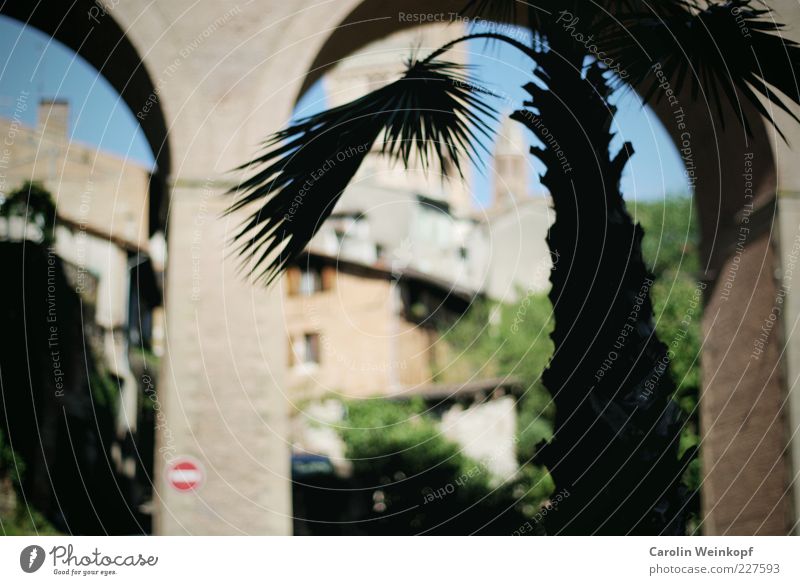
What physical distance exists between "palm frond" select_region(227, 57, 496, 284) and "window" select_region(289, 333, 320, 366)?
72.7ft

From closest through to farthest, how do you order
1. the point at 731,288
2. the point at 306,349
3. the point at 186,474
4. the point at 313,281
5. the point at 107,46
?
the point at 186,474 → the point at 107,46 → the point at 731,288 → the point at 313,281 → the point at 306,349

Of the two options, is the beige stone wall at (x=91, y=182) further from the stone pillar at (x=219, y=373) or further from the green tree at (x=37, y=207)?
the stone pillar at (x=219, y=373)

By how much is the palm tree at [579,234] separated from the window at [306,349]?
22.2 meters

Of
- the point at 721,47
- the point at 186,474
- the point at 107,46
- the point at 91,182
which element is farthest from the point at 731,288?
the point at 91,182

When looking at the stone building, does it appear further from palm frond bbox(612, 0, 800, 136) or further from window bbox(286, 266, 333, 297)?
window bbox(286, 266, 333, 297)

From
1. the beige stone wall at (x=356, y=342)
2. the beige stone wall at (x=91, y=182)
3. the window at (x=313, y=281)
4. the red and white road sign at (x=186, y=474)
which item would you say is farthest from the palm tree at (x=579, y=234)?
the beige stone wall at (x=356, y=342)

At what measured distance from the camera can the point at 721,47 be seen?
6520mm

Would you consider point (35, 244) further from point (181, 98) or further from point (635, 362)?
point (635, 362)

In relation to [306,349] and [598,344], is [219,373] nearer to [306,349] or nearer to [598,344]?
[598,344]

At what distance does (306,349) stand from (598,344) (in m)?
24.4

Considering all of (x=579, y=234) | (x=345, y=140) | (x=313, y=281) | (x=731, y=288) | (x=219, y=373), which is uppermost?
(x=313, y=281)

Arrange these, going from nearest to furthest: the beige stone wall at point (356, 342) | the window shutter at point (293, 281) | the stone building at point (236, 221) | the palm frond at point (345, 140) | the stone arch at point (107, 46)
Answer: the palm frond at point (345, 140), the stone building at point (236, 221), the stone arch at point (107, 46), the window shutter at point (293, 281), the beige stone wall at point (356, 342)

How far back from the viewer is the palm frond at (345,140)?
19.7ft
